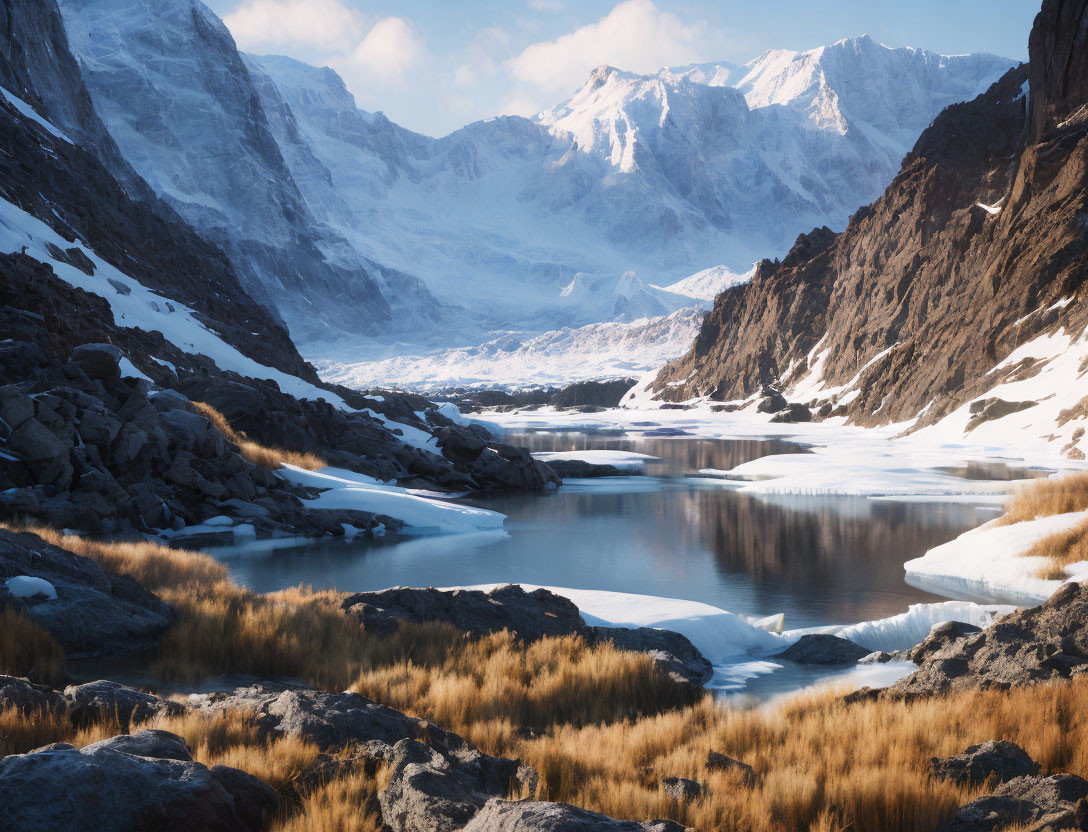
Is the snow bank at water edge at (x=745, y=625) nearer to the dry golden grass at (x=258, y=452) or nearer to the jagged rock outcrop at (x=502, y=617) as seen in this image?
the jagged rock outcrop at (x=502, y=617)

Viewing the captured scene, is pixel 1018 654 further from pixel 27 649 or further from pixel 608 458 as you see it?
pixel 608 458

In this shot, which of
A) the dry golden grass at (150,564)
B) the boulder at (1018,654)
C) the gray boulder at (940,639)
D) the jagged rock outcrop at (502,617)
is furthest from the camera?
the dry golden grass at (150,564)

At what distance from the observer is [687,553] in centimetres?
2406

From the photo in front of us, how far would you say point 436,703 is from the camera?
7.67 metres

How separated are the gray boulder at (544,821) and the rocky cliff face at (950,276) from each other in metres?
50.0

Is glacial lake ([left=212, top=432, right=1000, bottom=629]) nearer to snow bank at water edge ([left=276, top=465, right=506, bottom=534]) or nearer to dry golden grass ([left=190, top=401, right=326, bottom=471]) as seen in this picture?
snow bank at water edge ([left=276, top=465, right=506, bottom=534])

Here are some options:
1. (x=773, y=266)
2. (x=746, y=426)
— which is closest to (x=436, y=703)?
(x=746, y=426)

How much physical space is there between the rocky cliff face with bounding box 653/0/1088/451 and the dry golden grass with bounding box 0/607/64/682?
50.3m

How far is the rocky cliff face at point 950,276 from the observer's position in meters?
55.6

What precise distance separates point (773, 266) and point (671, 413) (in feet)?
103

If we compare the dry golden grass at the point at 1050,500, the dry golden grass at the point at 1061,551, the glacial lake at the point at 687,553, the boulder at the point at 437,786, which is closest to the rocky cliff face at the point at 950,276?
the glacial lake at the point at 687,553

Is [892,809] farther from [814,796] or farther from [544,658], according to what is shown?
[544,658]

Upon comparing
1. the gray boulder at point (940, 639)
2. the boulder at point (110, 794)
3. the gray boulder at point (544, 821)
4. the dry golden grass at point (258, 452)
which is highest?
the dry golden grass at point (258, 452)

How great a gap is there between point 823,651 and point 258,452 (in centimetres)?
2226
